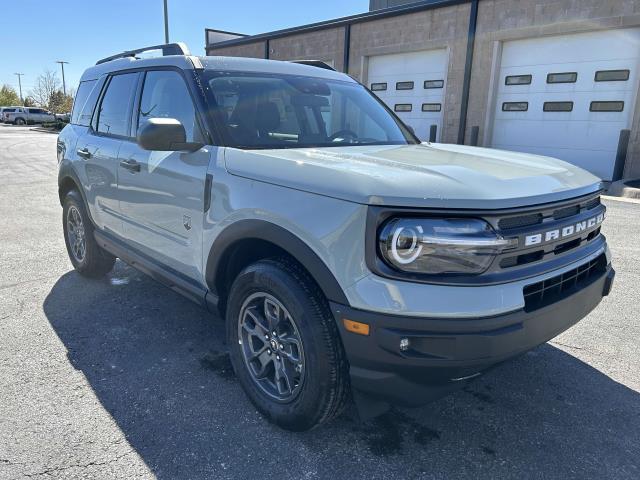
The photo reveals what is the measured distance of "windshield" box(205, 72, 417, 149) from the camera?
2924 mm

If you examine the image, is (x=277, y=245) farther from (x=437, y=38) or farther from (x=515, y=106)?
(x=437, y=38)

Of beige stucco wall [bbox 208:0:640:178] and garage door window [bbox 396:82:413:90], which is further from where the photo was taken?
garage door window [bbox 396:82:413:90]

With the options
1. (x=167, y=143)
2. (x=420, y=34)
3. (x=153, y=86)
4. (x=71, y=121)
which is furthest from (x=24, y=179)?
(x=420, y=34)

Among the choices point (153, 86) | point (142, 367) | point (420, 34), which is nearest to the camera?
point (142, 367)

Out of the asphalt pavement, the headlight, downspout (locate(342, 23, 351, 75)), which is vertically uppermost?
downspout (locate(342, 23, 351, 75))

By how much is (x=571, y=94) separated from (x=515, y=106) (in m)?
1.52

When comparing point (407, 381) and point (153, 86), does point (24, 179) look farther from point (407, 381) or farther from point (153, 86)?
point (407, 381)

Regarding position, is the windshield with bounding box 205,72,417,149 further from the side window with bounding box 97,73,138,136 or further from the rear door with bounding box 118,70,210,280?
the side window with bounding box 97,73,138,136

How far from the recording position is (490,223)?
1.95 meters

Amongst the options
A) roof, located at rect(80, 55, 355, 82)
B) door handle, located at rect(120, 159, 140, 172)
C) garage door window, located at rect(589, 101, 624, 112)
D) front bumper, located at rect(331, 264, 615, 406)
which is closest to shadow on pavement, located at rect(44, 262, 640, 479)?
front bumper, located at rect(331, 264, 615, 406)

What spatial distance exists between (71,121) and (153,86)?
1.98 meters

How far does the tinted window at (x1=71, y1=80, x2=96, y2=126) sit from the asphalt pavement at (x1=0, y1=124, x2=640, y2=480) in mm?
1748

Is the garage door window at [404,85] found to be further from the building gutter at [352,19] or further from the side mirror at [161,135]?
the side mirror at [161,135]

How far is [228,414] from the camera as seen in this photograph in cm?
264
